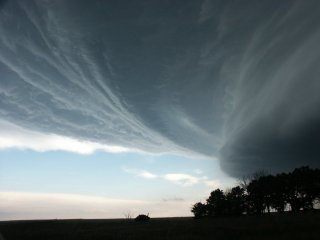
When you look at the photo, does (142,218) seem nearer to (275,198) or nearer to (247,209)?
(247,209)

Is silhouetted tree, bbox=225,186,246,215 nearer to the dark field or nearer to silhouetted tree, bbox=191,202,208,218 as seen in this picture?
silhouetted tree, bbox=191,202,208,218

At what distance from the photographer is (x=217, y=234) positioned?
52531 millimetres

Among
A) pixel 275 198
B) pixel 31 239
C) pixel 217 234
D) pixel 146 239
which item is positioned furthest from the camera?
pixel 275 198

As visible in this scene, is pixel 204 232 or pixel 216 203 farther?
pixel 216 203

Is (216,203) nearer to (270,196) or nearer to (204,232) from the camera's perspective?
(270,196)

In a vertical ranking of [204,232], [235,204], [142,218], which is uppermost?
[235,204]

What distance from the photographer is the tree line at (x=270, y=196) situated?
116 metres

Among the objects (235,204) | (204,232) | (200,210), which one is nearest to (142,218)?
(200,210)

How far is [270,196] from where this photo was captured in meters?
127

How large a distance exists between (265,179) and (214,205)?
73.0 ft

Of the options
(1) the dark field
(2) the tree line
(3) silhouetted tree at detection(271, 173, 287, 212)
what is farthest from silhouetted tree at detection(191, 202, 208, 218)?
(1) the dark field

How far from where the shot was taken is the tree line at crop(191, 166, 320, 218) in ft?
381

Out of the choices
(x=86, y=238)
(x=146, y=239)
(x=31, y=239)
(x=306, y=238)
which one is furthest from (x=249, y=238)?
(x=31, y=239)

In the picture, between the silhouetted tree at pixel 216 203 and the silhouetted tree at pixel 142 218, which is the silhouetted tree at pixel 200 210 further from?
the silhouetted tree at pixel 142 218
